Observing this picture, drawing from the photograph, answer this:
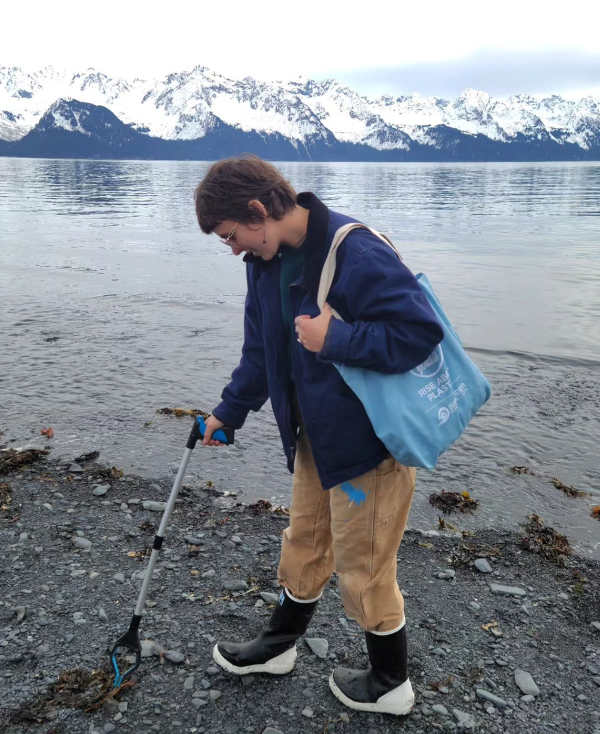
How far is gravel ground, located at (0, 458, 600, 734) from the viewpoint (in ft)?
14.4

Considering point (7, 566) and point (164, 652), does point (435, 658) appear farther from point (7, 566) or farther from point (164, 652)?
point (7, 566)

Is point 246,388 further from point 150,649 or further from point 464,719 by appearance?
point 464,719

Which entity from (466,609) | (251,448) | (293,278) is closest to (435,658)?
(466,609)

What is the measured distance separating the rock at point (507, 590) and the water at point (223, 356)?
1.46 metres

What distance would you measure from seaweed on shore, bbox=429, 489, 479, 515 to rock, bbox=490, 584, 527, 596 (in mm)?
1754

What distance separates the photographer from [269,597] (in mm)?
5645

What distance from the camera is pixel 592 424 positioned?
10453 millimetres

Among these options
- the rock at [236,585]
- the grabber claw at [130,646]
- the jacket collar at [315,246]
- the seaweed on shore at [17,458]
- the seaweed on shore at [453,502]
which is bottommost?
the seaweed on shore at [453,502]

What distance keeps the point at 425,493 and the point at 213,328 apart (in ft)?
29.9

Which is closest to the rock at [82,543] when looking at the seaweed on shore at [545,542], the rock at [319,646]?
the rock at [319,646]

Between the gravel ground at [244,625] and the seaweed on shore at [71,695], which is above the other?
the seaweed on shore at [71,695]

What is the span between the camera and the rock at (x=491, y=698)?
14.8ft

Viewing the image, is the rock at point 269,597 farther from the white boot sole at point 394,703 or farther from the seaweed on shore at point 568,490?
the seaweed on shore at point 568,490

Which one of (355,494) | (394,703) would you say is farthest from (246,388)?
(394,703)
